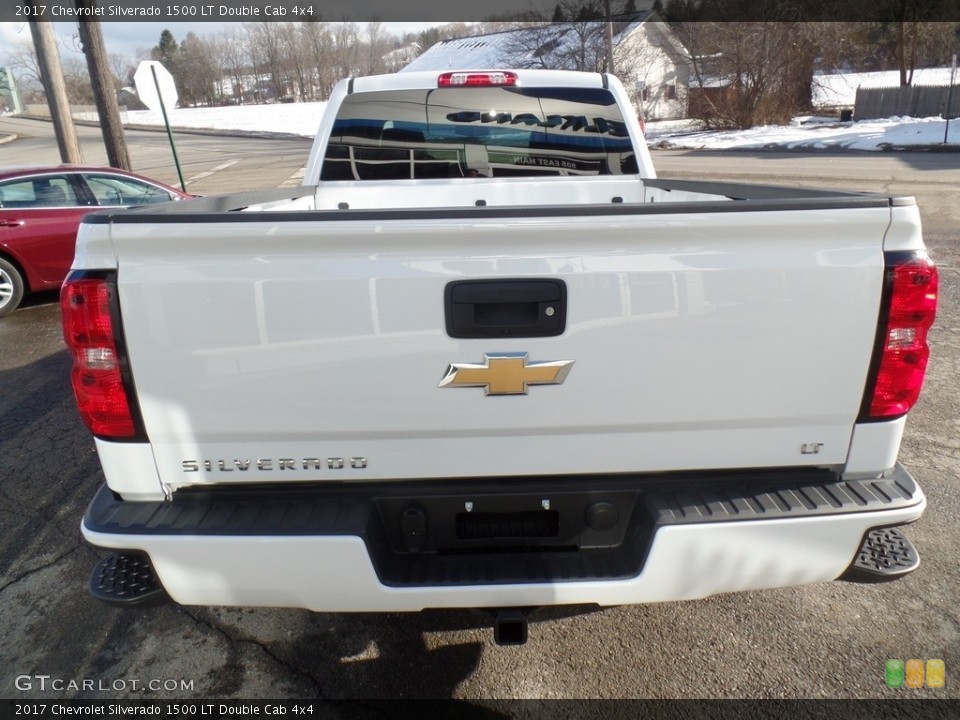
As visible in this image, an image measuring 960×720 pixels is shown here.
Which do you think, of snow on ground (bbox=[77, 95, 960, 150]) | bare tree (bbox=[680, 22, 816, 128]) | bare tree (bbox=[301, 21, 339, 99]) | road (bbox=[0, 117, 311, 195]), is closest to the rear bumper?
road (bbox=[0, 117, 311, 195])

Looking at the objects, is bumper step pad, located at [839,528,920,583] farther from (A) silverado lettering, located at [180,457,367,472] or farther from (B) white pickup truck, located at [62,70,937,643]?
(A) silverado lettering, located at [180,457,367,472]

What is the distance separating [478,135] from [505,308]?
278 cm

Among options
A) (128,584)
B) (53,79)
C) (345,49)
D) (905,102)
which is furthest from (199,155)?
(345,49)

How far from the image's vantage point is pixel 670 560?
6.26ft

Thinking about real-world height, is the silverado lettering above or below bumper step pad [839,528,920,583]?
above

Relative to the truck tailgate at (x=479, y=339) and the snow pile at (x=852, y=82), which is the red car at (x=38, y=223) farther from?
the snow pile at (x=852, y=82)

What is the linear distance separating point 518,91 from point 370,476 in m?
3.09

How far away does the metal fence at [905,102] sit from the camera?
30.2 meters

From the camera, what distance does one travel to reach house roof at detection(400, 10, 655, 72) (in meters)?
42.8

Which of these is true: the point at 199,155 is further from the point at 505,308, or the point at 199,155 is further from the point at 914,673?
the point at 914,673

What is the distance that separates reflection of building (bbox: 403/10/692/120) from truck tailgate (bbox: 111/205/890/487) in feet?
131

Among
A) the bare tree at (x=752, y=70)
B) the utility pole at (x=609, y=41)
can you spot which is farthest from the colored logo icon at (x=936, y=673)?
the bare tree at (x=752, y=70)

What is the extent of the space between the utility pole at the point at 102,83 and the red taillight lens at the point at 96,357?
1147 cm

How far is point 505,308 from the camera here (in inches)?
71.5
